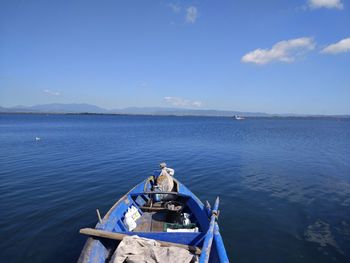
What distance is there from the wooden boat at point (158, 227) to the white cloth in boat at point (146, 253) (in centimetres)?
41

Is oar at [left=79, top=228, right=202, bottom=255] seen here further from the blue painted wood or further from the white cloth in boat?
the blue painted wood

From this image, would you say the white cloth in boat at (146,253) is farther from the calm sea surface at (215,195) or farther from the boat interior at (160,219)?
the calm sea surface at (215,195)

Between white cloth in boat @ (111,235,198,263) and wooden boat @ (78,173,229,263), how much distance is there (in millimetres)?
407

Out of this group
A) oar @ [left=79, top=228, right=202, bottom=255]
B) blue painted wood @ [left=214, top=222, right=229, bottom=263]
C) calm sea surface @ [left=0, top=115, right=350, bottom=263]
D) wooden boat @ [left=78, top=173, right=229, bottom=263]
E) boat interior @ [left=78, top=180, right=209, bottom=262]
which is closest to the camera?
blue painted wood @ [left=214, top=222, right=229, bottom=263]

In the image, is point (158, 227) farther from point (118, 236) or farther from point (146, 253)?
point (146, 253)

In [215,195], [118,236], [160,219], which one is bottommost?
[215,195]

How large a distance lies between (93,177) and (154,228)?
9566 mm

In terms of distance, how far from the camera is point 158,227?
9.04 m

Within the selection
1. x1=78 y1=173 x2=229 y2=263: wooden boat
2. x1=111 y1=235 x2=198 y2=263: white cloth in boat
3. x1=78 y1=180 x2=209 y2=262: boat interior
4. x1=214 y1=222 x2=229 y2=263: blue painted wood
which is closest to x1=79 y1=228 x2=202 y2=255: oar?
x1=78 y1=173 x2=229 y2=263: wooden boat

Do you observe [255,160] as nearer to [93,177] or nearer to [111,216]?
[93,177]

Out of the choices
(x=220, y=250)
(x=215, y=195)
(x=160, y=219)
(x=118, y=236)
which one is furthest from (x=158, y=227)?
(x=215, y=195)

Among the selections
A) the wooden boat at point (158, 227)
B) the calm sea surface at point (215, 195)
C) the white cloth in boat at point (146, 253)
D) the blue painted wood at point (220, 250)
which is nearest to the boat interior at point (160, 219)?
the wooden boat at point (158, 227)

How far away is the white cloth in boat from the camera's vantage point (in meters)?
5.42

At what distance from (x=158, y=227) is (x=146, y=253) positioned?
3.48 metres
